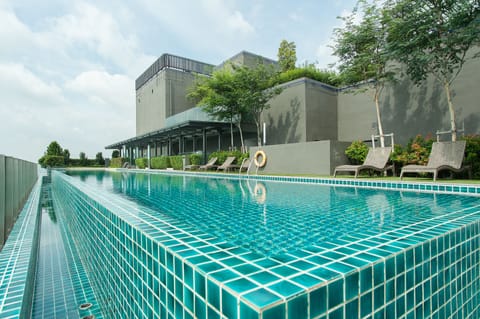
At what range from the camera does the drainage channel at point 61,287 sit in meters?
2.19

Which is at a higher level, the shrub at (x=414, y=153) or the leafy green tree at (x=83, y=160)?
the leafy green tree at (x=83, y=160)

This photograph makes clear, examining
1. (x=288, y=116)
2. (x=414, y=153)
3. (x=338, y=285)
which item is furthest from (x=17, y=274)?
(x=288, y=116)

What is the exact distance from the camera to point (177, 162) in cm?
1530

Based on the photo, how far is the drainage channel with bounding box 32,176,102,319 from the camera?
219 centimetres

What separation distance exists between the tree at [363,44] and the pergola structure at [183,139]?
7.48m

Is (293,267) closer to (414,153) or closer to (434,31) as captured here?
(414,153)

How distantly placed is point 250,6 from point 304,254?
1241 cm

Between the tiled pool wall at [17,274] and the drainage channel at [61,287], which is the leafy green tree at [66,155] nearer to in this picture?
the drainage channel at [61,287]

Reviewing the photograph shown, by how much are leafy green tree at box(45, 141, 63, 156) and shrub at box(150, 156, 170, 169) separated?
64.4 feet

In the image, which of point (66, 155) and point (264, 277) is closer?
point (264, 277)

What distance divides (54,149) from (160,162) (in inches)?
836

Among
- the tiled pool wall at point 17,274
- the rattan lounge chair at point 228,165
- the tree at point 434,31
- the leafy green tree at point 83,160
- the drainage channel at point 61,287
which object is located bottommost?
the drainage channel at point 61,287

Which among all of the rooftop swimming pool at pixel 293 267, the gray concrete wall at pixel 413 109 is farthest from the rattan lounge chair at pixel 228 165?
the rooftop swimming pool at pixel 293 267

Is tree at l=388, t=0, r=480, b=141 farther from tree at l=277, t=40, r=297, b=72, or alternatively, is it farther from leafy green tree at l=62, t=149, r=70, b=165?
leafy green tree at l=62, t=149, r=70, b=165
